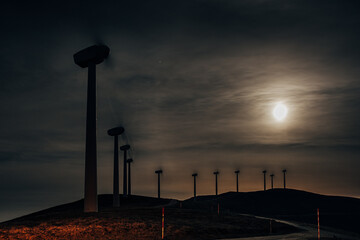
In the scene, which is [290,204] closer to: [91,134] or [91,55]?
[91,55]

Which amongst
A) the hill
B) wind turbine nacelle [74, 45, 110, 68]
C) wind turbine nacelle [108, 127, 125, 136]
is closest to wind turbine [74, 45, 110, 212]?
wind turbine nacelle [74, 45, 110, 68]

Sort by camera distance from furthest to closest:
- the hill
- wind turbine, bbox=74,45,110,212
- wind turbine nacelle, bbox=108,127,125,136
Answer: the hill, wind turbine nacelle, bbox=108,127,125,136, wind turbine, bbox=74,45,110,212

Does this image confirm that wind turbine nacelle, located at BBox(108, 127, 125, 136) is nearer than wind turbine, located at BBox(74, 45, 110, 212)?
No

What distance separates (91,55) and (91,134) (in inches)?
407

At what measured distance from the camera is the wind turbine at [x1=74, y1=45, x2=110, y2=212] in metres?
44.1

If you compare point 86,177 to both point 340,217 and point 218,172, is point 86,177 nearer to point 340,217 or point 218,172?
point 340,217

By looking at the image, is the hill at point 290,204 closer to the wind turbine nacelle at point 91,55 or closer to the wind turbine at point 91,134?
the wind turbine nacelle at point 91,55

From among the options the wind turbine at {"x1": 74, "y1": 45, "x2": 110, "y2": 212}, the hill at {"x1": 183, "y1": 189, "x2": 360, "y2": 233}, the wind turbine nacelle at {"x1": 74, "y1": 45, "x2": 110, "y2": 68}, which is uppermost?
the wind turbine nacelle at {"x1": 74, "y1": 45, "x2": 110, "y2": 68}

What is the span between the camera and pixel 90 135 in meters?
44.7

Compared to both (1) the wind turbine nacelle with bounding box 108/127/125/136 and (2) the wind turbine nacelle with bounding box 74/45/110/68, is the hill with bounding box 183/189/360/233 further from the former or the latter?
(2) the wind turbine nacelle with bounding box 74/45/110/68

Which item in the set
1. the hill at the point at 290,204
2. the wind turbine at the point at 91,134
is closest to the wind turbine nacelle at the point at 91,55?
the wind turbine at the point at 91,134

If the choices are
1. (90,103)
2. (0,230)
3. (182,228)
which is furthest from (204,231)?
(90,103)

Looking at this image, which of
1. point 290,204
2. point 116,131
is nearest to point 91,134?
point 116,131

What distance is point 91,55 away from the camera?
161 feet
